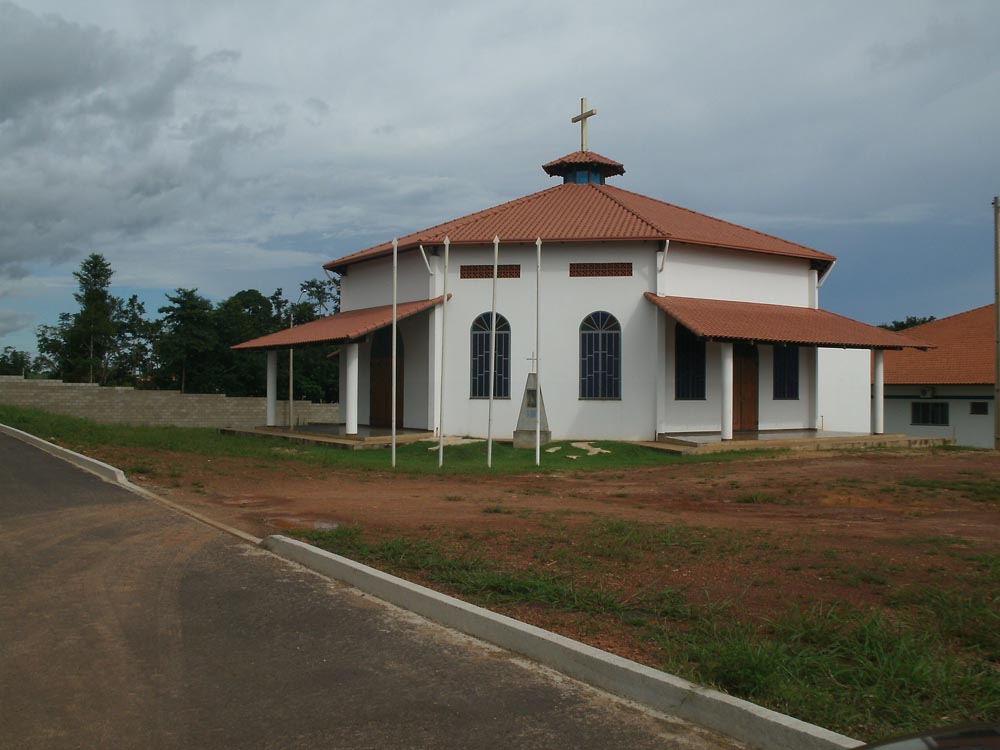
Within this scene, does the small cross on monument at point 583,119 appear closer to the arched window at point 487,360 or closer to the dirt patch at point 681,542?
the arched window at point 487,360

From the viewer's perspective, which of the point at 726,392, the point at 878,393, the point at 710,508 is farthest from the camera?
the point at 878,393

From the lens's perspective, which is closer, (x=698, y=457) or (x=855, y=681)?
(x=855, y=681)

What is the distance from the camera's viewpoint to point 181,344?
149ft

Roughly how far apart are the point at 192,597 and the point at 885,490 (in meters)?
10.7

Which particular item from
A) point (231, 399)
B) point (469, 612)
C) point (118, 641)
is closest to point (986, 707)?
point (469, 612)

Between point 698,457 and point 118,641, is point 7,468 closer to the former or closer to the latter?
point 118,641

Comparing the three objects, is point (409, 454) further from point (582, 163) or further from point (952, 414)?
point (952, 414)

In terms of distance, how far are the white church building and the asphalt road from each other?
48.7ft

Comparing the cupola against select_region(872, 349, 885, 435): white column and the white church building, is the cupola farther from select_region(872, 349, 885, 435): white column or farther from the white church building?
select_region(872, 349, 885, 435): white column

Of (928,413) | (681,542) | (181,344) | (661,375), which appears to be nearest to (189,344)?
(181,344)

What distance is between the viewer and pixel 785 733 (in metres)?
3.99

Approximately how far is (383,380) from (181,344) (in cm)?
2323

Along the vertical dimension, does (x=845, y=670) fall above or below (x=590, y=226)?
below

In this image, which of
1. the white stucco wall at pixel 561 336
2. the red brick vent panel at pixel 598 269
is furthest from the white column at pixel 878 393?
the red brick vent panel at pixel 598 269
